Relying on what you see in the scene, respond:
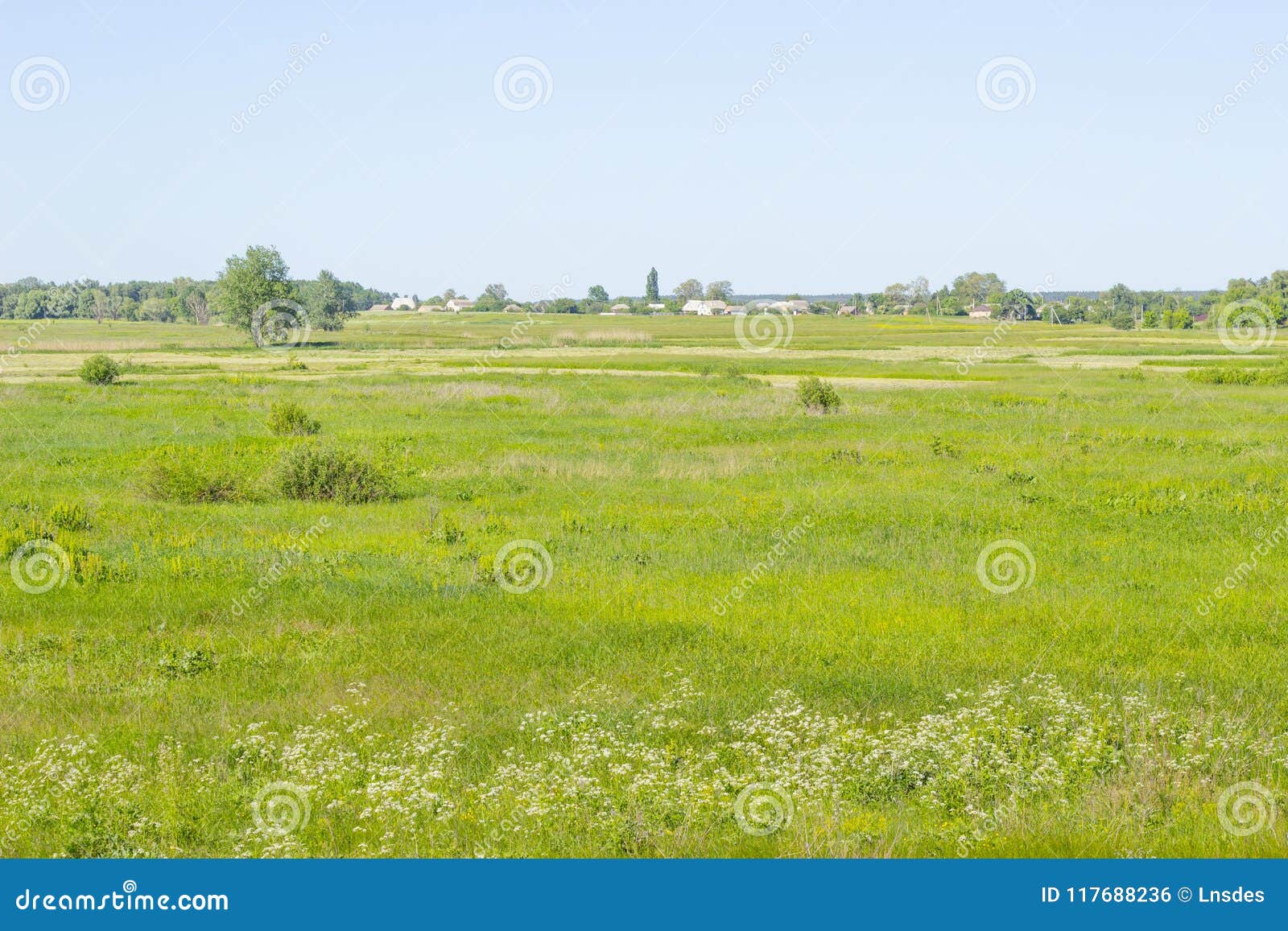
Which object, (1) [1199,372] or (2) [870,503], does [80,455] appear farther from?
(1) [1199,372]

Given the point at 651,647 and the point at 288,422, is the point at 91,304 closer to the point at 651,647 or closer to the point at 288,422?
the point at 288,422

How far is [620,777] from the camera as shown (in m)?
7.72
